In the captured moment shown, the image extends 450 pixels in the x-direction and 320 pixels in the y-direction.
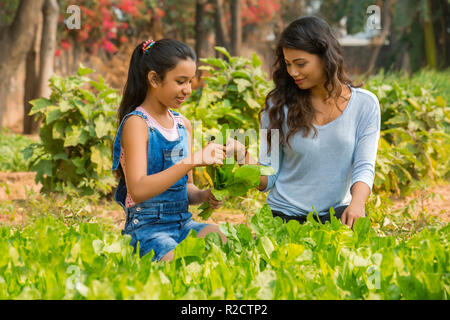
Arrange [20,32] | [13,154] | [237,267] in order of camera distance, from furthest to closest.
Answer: [20,32] < [13,154] < [237,267]

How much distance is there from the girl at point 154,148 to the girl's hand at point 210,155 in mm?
162

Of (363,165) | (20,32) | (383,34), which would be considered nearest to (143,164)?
(363,165)

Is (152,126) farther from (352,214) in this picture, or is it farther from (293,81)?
(352,214)

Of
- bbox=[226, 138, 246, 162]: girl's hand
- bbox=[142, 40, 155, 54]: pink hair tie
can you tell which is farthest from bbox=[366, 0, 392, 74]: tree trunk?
bbox=[226, 138, 246, 162]: girl's hand

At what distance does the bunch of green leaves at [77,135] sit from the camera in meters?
4.68

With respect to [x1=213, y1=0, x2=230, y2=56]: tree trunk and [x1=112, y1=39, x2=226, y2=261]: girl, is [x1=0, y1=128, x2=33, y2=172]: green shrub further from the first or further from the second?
[x1=213, y1=0, x2=230, y2=56]: tree trunk

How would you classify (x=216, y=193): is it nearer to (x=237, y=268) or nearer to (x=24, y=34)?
(x=237, y=268)

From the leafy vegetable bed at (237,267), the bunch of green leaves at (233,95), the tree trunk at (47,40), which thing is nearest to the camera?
the leafy vegetable bed at (237,267)

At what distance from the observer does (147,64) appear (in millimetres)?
2588

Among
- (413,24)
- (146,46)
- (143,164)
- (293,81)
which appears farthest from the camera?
(413,24)

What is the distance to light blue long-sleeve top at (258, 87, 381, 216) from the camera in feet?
9.41

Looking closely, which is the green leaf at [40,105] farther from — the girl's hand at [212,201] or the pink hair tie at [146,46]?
the girl's hand at [212,201]

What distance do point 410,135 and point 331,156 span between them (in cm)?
289

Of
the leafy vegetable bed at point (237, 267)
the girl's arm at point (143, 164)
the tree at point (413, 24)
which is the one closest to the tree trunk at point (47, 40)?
the girl's arm at point (143, 164)
